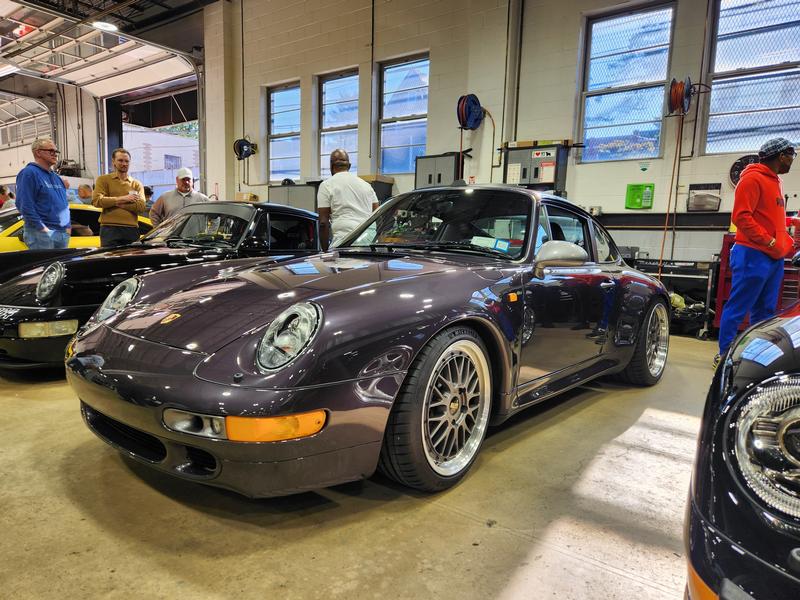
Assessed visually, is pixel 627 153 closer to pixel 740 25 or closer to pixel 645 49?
pixel 645 49

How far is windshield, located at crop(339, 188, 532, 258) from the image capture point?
233 cm

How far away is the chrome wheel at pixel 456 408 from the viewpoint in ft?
5.68

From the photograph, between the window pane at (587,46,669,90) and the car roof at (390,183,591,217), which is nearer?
the car roof at (390,183,591,217)

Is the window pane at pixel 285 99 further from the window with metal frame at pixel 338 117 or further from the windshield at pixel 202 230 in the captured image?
the windshield at pixel 202 230

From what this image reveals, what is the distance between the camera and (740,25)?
556 centimetres

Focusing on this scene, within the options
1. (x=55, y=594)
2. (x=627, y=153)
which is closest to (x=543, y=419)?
(x=55, y=594)

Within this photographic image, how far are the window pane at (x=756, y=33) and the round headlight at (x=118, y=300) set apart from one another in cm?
639

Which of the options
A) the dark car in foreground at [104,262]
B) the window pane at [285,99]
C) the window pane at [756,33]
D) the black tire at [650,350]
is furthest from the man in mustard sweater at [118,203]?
the window pane at [756,33]

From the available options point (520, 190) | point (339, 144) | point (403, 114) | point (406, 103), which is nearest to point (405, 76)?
point (406, 103)

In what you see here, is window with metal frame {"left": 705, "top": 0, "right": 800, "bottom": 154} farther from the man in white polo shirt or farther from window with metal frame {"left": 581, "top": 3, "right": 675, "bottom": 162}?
the man in white polo shirt

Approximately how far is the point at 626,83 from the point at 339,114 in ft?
16.0

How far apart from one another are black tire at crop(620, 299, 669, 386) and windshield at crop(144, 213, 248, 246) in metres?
2.83

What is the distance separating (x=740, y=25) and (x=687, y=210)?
6.85ft

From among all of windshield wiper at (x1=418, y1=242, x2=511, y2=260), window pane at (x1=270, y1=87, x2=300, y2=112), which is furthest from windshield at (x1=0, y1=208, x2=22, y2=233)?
window pane at (x1=270, y1=87, x2=300, y2=112)
